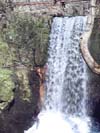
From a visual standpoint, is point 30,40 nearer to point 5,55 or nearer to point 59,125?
point 5,55

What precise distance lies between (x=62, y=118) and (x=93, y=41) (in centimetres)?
272

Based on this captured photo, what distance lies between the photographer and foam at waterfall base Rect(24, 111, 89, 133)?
15.3 meters

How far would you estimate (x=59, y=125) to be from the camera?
15531mm

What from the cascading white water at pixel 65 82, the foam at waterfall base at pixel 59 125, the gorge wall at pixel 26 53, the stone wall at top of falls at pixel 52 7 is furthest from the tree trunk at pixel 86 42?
the foam at waterfall base at pixel 59 125

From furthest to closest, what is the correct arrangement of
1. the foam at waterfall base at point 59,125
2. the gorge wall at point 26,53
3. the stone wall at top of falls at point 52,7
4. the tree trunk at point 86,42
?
the stone wall at top of falls at point 52,7, the gorge wall at point 26,53, the foam at waterfall base at point 59,125, the tree trunk at point 86,42

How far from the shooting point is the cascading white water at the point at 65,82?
1570 centimetres

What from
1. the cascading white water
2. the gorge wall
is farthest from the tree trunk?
the cascading white water

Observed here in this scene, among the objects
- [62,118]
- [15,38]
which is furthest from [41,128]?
[15,38]

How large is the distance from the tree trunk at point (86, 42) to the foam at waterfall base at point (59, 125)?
185cm

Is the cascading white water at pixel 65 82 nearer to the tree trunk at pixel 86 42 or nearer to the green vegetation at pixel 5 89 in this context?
the tree trunk at pixel 86 42

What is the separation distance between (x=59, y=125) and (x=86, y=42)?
274cm

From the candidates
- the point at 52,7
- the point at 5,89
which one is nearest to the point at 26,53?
the point at 52,7

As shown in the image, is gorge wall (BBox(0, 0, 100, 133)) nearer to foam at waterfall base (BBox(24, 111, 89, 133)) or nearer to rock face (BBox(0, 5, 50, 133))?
rock face (BBox(0, 5, 50, 133))

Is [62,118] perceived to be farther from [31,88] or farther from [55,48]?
[55,48]
